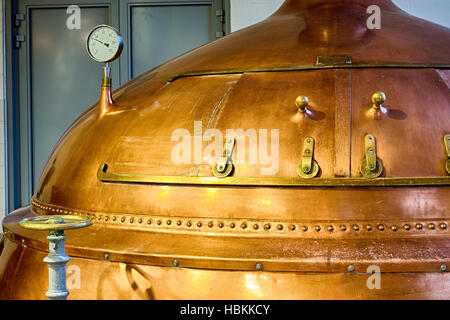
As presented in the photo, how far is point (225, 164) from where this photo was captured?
1938mm

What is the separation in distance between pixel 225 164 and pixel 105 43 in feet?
2.80

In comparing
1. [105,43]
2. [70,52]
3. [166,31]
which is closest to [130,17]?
[166,31]

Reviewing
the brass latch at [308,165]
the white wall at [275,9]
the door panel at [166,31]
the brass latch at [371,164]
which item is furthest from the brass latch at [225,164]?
the door panel at [166,31]

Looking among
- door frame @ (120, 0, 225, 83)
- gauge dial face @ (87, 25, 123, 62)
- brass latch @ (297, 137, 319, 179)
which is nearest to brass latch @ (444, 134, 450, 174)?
brass latch @ (297, 137, 319, 179)

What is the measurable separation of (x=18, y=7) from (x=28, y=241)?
408cm

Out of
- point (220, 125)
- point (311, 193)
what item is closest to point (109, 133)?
point (220, 125)

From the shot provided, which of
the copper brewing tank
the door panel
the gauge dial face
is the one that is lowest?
the copper brewing tank

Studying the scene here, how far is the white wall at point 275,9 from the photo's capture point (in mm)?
5008

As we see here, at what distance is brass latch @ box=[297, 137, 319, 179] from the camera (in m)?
1.87

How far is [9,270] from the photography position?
2246 mm

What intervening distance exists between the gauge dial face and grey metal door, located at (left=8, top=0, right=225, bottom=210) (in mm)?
3148

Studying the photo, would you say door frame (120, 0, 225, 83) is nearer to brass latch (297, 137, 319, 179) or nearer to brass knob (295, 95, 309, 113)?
brass knob (295, 95, 309, 113)

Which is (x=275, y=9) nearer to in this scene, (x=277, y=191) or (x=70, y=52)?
(x=70, y=52)
